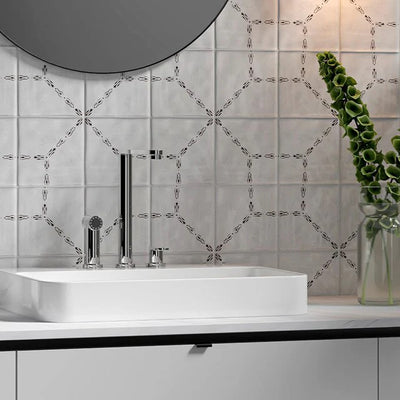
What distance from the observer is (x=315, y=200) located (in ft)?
7.78

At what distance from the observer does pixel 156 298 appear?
1.86 metres

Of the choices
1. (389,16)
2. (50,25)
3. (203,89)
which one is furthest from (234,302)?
(389,16)

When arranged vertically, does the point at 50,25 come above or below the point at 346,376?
above

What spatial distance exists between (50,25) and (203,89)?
15.6 inches

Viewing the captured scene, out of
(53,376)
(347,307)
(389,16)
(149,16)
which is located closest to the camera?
(53,376)

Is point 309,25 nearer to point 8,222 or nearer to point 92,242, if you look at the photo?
point 92,242

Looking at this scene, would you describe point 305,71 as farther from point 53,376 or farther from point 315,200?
point 53,376

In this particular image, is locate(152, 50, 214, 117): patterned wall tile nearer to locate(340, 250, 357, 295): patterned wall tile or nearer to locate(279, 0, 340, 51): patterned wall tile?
locate(279, 0, 340, 51): patterned wall tile

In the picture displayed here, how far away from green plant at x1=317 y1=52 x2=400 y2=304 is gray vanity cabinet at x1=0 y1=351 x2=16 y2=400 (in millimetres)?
819

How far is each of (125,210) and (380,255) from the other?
587 millimetres

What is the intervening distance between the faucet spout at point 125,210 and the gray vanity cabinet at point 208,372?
40 cm

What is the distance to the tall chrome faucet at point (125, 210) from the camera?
2176 millimetres

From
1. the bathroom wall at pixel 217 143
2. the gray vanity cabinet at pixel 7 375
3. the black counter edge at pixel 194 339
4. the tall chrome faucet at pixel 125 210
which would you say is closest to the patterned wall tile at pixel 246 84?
the bathroom wall at pixel 217 143

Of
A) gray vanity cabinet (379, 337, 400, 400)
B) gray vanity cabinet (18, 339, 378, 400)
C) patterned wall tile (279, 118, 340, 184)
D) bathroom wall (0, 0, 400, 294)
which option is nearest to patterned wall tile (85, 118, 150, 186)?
bathroom wall (0, 0, 400, 294)
